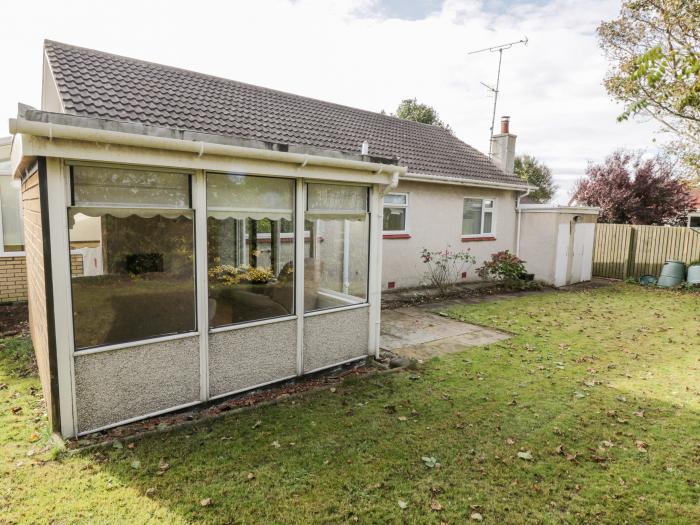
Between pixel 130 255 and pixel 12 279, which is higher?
pixel 130 255

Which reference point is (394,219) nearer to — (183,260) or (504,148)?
(504,148)

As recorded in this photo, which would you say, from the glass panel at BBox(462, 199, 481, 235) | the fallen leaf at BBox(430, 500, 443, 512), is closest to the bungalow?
the fallen leaf at BBox(430, 500, 443, 512)

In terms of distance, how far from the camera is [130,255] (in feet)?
16.2

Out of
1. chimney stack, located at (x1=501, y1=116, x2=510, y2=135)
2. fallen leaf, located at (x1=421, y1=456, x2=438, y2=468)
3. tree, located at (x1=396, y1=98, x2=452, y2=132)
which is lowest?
fallen leaf, located at (x1=421, y1=456, x2=438, y2=468)

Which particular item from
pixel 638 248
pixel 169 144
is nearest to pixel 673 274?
pixel 638 248

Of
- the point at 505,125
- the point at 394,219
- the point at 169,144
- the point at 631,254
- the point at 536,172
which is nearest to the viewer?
the point at 169,144

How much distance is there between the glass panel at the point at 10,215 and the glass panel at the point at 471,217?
41.5 feet

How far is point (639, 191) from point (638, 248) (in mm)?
6400

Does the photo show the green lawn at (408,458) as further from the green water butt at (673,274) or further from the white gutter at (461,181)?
the green water butt at (673,274)

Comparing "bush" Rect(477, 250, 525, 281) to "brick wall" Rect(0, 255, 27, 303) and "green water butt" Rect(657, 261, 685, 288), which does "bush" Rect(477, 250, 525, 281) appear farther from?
"brick wall" Rect(0, 255, 27, 303)

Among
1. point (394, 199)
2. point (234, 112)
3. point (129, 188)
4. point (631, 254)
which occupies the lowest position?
point (631, 254)

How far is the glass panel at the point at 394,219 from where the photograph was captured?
1270 centimetres

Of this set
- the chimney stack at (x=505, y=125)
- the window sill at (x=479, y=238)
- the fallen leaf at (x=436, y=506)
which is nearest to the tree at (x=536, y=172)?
the chimney stack at (x=505, y=125)

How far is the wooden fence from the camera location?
51.7 feet
